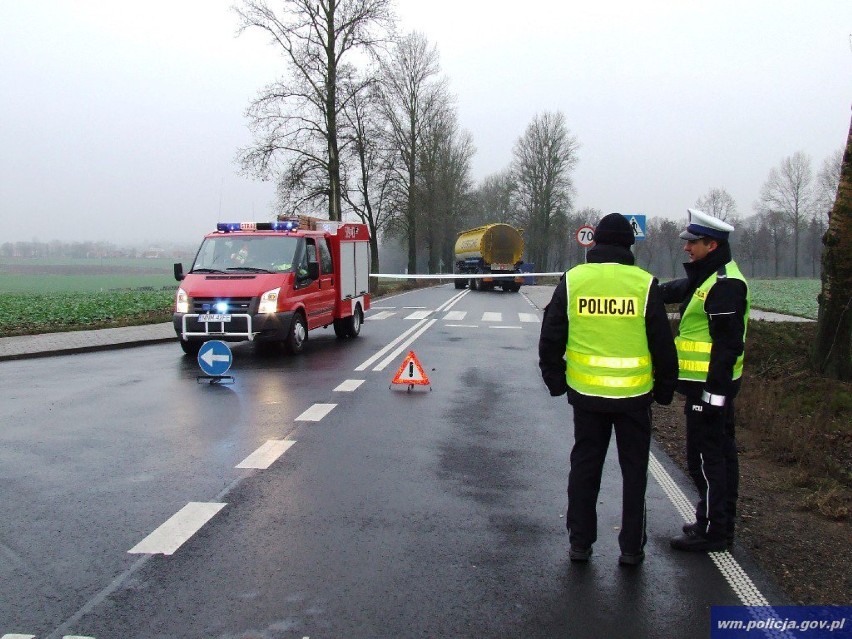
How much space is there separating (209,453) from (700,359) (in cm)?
420

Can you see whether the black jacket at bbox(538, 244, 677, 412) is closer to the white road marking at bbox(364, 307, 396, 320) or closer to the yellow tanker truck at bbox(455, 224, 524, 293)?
the white road marking at bbox(364, 307, 396, 320)

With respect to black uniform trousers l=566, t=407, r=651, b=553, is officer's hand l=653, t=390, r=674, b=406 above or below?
above

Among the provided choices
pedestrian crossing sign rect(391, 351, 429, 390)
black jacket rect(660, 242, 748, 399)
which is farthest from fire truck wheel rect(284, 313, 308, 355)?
black jacket rect(660, 242, 748, 399)

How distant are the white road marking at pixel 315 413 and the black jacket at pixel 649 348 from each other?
4.23 metres

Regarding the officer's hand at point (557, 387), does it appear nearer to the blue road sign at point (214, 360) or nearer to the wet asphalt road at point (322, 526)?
the wet asphalt road at point (322, 526)

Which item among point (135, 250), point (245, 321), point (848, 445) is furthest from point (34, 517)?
point (135, 250)

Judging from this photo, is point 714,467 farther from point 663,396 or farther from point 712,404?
point 663,396

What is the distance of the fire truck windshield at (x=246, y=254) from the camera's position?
45.4 ft

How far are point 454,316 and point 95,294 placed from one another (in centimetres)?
2143

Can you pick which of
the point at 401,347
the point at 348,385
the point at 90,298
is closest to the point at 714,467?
the point at 348,385

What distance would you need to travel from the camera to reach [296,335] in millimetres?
13836

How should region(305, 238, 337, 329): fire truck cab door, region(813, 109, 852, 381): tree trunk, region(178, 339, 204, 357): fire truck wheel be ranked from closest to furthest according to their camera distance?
region(813, 109, 852, 381): tree trunk → region(178, 339, 204, 357): fire truck wheel → region(305, 238, 337, 329): fire truck cab door

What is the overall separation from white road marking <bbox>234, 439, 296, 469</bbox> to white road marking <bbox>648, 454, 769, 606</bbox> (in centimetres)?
316

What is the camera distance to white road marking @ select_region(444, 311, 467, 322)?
22.8 metres
